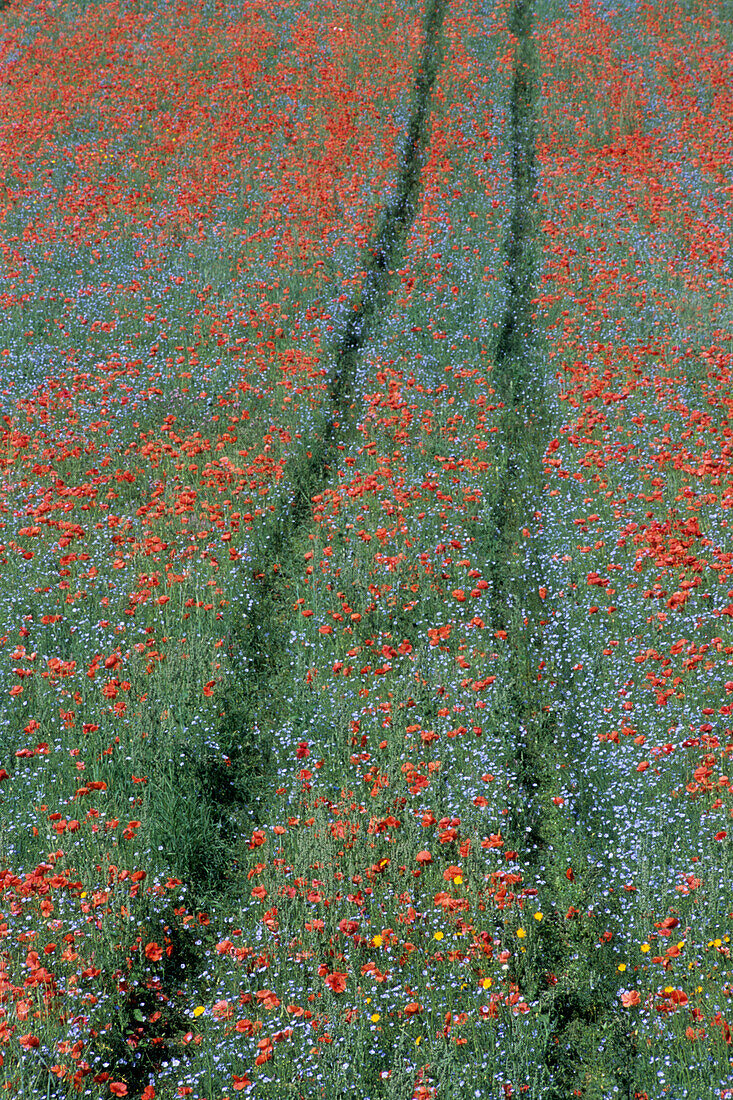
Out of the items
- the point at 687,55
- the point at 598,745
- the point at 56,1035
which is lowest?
the point at 598,745

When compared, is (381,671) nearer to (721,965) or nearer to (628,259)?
(721,965)

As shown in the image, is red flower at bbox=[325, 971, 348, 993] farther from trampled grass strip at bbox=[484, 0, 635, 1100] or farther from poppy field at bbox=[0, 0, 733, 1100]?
trampled grass strip at bbox=[484, 0, 635, 1100]

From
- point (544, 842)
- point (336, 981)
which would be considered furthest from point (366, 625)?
point (336, 981)

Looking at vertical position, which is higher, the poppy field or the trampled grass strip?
the poppy field

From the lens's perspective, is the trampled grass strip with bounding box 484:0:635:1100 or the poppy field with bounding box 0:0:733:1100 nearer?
the trampled grass strip with bounding box 484:0:635:1100

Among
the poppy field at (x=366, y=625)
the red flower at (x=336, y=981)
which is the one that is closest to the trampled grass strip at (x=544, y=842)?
the poppy field at (x=366, y=625)

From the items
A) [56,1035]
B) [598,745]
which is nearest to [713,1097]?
[598,745]

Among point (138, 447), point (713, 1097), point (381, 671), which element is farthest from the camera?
point (138, 447)

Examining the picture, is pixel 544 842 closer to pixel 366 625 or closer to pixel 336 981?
pixel 336 981

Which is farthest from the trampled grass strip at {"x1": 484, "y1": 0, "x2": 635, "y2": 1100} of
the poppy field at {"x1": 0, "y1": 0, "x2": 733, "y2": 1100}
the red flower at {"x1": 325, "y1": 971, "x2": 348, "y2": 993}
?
the red flower at {"x1": 325, "y1": 971, "x2": 348, "y2": 993}
